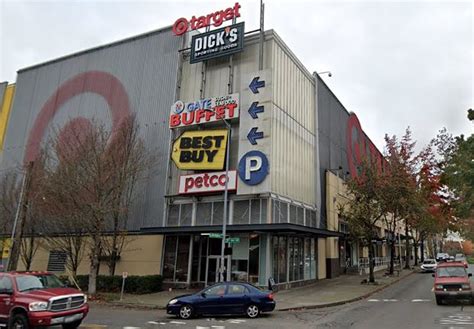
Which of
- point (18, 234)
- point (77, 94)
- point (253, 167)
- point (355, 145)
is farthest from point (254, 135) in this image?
point (355, 145)

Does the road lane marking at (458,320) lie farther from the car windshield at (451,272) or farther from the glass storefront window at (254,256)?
the glass storefront window at (254,256)

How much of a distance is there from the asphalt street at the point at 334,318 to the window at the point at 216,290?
0.95 meters

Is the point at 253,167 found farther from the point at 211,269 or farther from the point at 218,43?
the point at 218,43

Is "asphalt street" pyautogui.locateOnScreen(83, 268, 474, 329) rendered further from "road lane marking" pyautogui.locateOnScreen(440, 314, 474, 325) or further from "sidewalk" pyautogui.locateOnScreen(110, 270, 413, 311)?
"sidewalk" pyautogui.locateOnScreen(110, 270, 413, 311)

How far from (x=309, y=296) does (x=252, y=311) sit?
780 centimetres

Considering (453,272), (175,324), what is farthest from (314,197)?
(175,324)

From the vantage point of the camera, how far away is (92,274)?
2470 cm

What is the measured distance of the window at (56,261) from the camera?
3328cm

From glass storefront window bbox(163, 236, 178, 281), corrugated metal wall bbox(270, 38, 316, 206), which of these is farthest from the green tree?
glass storefront window bbox(163, 236, 178, 281)

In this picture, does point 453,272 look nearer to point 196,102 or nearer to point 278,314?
point 278,314

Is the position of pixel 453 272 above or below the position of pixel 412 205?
below

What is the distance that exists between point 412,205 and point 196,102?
18.0 meters

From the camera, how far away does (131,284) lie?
86.3 feet

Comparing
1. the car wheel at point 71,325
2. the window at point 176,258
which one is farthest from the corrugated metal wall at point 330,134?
the car wheel at point 71,325
